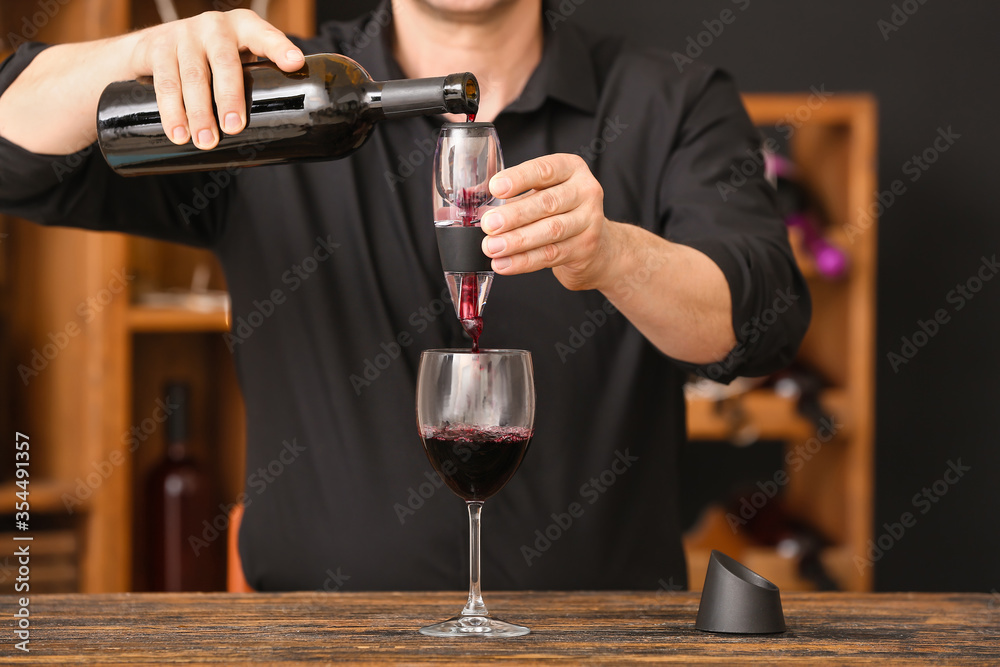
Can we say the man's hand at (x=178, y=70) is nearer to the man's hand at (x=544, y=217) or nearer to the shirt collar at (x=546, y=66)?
the man's hand at (x=544, y=217)

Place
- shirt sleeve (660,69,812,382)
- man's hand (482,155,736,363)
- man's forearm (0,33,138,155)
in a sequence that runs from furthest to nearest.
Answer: shirt sleeve (660,69,812,382)
man's forearm (0,33,138,155)
man's hand (482,155,736,363)

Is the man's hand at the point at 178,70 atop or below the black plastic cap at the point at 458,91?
atop

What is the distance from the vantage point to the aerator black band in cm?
94

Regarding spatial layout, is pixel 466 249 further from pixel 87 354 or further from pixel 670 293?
pixel 87 354

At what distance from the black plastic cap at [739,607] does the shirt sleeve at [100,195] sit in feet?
2.97

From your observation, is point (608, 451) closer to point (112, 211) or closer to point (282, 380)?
point (282, 380)

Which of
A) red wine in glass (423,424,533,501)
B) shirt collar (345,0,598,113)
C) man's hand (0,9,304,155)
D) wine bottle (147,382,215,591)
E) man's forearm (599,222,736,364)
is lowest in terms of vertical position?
wine bottle (147,382,215,591)

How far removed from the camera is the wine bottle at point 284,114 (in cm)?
97

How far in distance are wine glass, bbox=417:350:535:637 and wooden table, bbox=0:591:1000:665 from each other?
0.07m

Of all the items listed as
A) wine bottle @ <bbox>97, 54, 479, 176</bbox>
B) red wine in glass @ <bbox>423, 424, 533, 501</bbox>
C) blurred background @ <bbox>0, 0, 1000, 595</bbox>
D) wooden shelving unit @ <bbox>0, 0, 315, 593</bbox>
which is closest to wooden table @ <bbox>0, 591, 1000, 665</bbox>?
red wine in glass @ <bbox>423, 424, 533, 501</bbox>

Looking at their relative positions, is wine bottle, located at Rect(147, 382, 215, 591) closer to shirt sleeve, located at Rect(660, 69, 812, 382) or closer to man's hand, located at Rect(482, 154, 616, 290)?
shirt sleeve, located at Rect(660, 69, 812, 382)

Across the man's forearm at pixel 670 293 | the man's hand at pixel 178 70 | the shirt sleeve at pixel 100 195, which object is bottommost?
the man's forearm at pixel 670 293

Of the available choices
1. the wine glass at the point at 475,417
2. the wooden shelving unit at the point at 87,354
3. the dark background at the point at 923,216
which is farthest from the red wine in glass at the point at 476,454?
the dark background at the point at 923,216

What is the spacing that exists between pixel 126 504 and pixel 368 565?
104 centimetres
